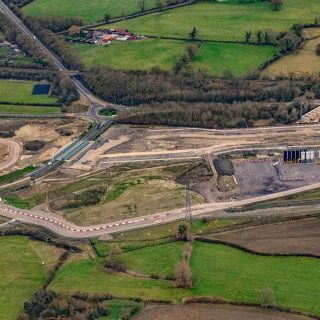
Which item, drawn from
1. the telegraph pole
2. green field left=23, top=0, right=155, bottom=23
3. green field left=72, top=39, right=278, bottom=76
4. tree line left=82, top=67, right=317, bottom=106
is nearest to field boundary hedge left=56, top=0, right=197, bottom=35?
green field left=23, top=0, right=155, bottom=23

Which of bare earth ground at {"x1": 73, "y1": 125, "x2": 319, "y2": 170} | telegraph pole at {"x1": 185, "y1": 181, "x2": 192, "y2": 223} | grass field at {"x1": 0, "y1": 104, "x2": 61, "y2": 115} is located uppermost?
grass field at {"x1": 0, "y1": 104, "x2": 61, "y2": 115}

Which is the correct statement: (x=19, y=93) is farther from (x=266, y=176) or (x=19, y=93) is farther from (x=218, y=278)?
(x=218, y=278)

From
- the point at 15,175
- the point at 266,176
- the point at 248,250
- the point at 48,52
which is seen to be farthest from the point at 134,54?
the point at 248,250

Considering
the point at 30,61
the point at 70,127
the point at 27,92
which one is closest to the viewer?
the point at 70,127

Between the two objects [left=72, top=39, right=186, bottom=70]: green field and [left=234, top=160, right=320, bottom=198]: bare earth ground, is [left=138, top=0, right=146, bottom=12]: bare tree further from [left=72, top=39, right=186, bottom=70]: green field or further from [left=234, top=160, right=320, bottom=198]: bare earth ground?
[left=234, top=160, right=320, bottom=198]: bare earth ground

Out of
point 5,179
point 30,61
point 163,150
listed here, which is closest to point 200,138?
point 163,150

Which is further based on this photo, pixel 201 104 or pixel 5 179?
pixel 201 104

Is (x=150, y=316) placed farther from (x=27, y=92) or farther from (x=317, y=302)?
(x=27, y=92)

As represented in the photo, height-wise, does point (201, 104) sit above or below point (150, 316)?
above
